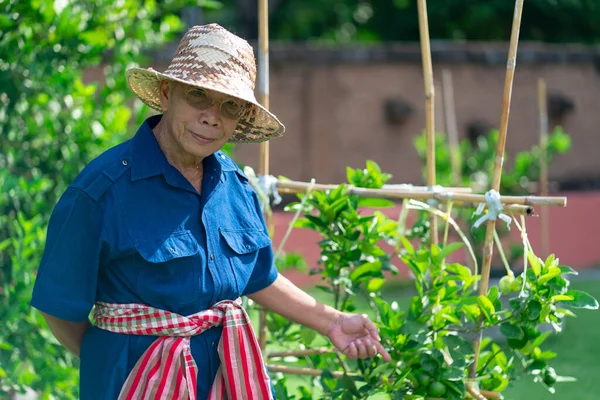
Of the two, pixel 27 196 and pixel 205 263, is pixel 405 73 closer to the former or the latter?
pixel 27 196

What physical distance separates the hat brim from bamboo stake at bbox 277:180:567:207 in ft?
1.65

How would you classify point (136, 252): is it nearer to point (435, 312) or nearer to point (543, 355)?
point (435, 312)

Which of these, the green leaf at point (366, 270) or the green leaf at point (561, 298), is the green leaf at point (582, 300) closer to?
the green leaf at point (561, 298)

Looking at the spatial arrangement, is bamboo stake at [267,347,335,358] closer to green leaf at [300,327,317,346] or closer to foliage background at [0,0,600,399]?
green leaf at [300,327,317,346]

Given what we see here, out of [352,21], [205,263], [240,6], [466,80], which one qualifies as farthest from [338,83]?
[205,263]

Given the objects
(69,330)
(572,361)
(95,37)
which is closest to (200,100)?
(69,330)

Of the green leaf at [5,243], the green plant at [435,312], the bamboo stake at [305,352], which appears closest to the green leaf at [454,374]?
the green plant at [435,312]

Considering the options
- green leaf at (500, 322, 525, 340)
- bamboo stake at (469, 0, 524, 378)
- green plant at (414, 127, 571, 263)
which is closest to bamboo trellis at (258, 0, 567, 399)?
bamboo stake at (469, 0, 524, 378)

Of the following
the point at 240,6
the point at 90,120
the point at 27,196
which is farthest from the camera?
the point at 240,6

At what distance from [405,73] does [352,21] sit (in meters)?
5.07

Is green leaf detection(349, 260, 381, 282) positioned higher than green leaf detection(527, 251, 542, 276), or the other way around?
green leaf detection(527, 251, 542, 276)

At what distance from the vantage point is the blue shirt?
6.67ft

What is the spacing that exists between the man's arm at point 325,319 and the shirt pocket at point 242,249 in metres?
0.14

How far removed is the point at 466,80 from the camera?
9.77 meters
